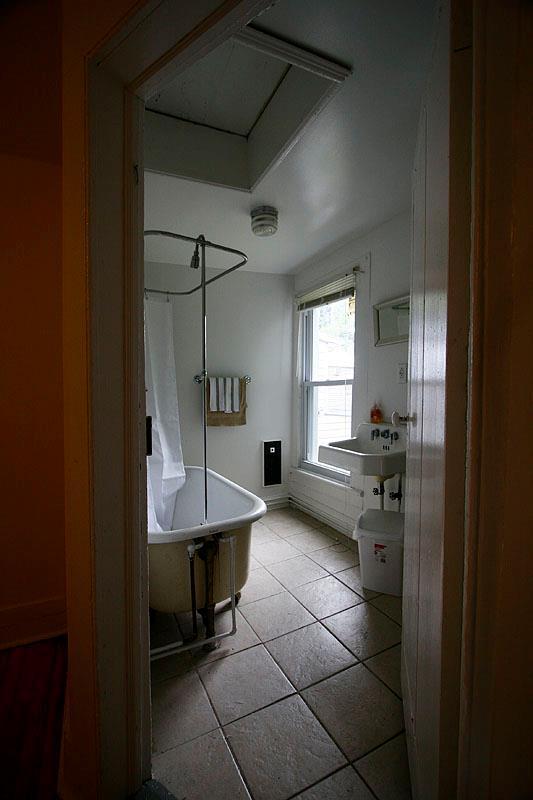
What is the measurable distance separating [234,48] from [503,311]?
157cm

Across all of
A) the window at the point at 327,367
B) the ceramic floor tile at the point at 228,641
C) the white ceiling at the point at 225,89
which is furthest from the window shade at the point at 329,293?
the ceramic floor tile at the point at 228,641

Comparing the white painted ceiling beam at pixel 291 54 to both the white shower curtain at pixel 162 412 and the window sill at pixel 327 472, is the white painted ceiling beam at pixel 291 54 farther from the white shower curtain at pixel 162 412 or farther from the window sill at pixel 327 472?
the window sill at pixel 327 472

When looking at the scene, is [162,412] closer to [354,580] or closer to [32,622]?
[32,622]

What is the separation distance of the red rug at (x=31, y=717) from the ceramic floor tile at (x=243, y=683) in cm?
56

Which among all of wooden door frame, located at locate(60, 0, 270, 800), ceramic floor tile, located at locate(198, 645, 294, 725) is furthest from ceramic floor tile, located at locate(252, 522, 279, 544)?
wooden door frame, located at locate(60, 0, 270, 800)

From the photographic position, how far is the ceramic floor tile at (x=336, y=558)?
239 cm

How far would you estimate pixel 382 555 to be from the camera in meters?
2.03

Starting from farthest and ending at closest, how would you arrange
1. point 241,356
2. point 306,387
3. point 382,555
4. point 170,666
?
A: point 306,387
point 241,356
point 382,555
point 170,666

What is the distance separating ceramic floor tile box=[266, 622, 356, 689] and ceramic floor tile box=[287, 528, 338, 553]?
2.93 feet

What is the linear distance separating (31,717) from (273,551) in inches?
67.0

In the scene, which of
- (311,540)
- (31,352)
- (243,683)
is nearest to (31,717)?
(243,683)

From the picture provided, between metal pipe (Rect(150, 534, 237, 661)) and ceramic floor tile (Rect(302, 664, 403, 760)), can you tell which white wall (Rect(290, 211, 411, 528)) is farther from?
metal pipe (Rect(150, 534, 237, 661))

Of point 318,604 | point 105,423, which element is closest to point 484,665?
point 105,423

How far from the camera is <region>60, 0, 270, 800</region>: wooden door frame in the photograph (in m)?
0.84
